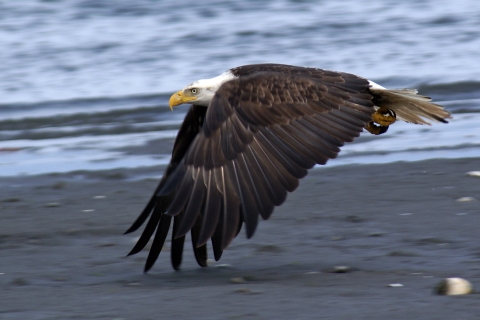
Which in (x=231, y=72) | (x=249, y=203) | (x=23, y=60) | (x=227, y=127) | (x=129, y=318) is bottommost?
(x=129, y=318)

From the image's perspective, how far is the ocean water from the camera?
26.3 feet

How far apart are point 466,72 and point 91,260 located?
7.09 meters

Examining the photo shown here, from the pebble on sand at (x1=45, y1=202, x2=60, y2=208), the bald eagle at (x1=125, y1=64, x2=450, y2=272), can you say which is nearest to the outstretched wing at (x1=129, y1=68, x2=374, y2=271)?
the bald eagle at (x1=125, y1=64, x2=450, y2=272)

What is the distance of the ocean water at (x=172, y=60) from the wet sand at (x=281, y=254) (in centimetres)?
90

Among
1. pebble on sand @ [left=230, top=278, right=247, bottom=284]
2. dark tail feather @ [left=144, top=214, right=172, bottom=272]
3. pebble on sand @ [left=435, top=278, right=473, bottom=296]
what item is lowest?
pebble on sand @ [left=230, top=278, right=247, bottom=284]

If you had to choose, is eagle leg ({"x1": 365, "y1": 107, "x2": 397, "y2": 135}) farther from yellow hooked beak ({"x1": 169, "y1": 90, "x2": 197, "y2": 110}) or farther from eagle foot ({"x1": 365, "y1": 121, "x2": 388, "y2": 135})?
yellow hooked beak ({"x1": 169, "y1": 90, "x2": 197, "y2": 110})

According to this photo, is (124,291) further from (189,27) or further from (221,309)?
(189,27)

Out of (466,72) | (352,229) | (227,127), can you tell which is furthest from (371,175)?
(466,72)

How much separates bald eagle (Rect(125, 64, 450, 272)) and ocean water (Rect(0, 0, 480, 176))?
2201mm

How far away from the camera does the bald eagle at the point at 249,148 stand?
4.26 m

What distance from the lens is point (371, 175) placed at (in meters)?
6.61

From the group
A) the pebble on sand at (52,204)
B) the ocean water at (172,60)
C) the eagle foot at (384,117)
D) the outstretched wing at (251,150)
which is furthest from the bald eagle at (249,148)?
the ocean water at (172,60)

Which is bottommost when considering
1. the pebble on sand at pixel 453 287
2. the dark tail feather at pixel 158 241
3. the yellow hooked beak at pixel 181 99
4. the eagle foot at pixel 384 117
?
the pebble on sand at pixel 453 287

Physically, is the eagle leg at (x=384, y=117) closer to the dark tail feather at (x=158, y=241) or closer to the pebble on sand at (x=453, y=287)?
the dark tail feather at (x=158, y=241)
